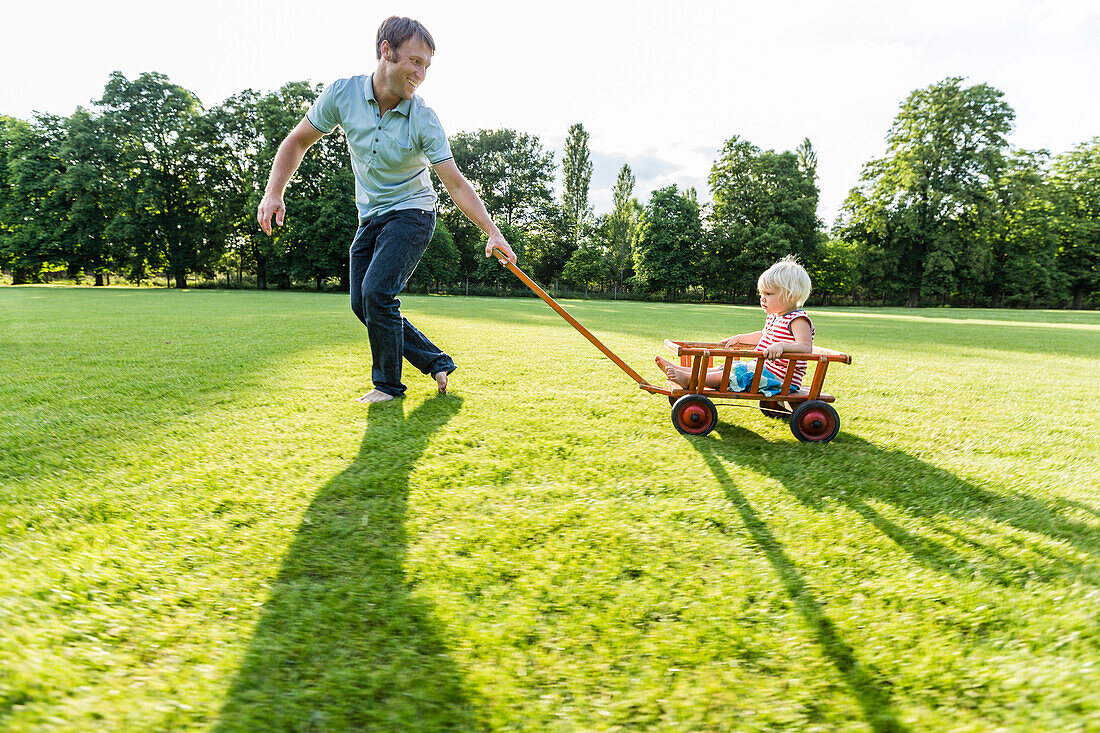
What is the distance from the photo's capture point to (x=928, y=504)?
2.17 meters

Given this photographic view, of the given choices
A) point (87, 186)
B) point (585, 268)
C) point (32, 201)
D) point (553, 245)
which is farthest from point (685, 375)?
point (553, 245)

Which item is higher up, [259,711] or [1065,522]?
[1065,522]

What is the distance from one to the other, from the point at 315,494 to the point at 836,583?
6.20 ft

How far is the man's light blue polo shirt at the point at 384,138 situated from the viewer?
11.1 ft

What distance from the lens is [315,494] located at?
6.82ft

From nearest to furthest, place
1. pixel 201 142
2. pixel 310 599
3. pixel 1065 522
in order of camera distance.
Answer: pixel 310 599
pixel 1065 522
pixel 201 142

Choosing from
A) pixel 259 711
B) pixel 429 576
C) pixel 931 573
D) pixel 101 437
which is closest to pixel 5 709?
pixel 259 711

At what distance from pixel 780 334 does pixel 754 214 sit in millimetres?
51033

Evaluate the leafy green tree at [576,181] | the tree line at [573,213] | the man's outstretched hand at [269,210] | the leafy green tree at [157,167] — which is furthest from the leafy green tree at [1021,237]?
the leafy green tree at [157,167]

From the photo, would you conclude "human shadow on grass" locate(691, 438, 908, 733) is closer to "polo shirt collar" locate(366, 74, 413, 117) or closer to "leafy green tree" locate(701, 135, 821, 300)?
"polo shirt collar" locate(366, 74, 413, 117)

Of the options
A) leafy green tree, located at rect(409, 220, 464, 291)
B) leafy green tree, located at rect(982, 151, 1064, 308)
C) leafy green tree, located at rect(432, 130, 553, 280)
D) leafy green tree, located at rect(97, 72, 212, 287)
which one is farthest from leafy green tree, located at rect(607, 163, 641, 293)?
leafy green tree, located at rect(97, 72, 212, 287)

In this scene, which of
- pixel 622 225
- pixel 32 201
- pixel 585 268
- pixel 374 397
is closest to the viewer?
pixel 374 397

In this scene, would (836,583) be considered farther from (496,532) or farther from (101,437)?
(101,437)

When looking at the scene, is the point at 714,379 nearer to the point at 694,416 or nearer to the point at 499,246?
the point at 694,416
